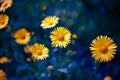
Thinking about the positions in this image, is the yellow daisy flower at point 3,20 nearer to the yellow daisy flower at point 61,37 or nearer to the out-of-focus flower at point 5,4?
the out-of-focus flower at point 5,4

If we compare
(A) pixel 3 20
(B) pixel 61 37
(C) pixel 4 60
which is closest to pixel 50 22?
(B) pixel 61 37

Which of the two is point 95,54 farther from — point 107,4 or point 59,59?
point 107,4

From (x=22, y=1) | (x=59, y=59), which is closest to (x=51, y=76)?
(x=59, y=59)

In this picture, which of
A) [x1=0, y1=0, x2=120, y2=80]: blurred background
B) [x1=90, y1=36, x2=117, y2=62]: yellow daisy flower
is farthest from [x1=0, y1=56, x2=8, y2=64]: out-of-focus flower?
[x1=90, y1=36, x2=117, y2=62]: yellow daisy flower

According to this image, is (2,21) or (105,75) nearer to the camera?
(2,21)

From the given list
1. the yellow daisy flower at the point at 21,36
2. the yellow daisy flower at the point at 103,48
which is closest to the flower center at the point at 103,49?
the yellow daisy flower at the point at 103,48

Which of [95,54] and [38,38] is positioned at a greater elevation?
[38,38]

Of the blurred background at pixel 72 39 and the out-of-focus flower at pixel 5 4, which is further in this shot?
the out-of-focus flower at pixel 5 4
